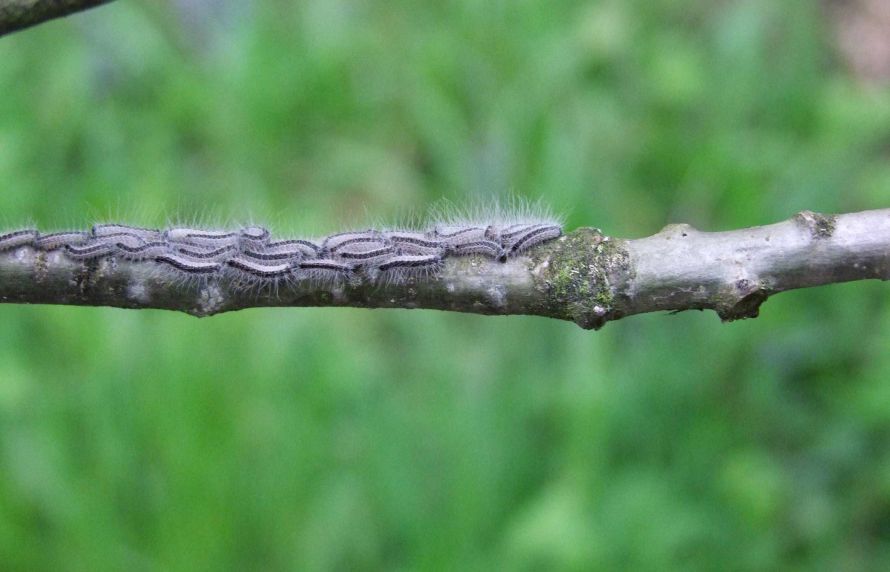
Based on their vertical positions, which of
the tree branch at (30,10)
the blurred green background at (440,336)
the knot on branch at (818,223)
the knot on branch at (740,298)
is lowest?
the knot on branch at (740,298)

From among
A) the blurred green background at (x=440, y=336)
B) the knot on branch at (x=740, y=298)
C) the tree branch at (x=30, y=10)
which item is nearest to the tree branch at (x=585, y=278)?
the knot on branch at (x=740, y=298)

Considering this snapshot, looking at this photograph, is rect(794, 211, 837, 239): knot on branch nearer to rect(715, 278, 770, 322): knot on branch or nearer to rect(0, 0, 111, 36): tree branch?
rect(715, 278, 770, 322): knot on branch

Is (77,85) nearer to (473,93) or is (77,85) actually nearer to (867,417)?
(473,93)

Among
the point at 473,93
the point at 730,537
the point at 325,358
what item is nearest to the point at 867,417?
the point at 730,537

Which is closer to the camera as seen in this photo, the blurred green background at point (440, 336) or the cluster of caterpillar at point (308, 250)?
the cluster of caterpillar at point (308, 250)

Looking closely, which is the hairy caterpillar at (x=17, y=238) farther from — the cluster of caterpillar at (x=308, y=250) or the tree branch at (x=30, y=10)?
the tree branch at (x=30, y=10)
